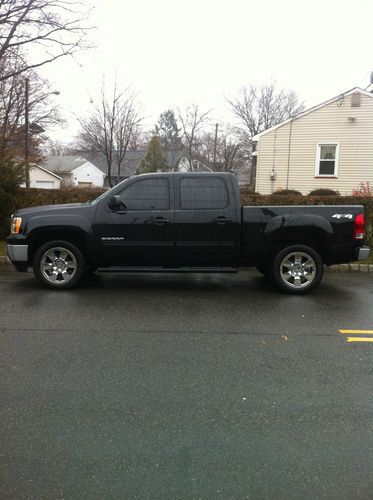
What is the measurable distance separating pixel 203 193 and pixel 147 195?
91 cm

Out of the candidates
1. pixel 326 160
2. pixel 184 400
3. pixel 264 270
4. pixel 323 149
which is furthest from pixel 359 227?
pixel 323 149

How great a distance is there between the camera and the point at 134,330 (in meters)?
5.24

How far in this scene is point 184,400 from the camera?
349cm

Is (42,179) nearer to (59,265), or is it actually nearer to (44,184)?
(44,184)

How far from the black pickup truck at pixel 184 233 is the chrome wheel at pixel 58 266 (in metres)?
0.02

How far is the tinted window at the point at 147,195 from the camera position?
7.15 metres

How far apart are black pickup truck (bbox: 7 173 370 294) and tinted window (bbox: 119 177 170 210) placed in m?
0.02

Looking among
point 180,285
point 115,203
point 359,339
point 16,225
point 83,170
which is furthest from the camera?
point 83,170

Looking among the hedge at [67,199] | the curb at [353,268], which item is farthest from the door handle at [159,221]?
the hedge at [67,199]

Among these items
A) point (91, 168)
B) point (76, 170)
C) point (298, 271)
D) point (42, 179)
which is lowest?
point (298, 271)

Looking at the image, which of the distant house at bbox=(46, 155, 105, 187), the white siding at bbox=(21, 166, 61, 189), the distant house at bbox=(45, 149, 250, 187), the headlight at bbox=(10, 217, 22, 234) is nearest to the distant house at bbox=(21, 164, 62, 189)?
the white siding at bbox=(21, 166, 61, 189)

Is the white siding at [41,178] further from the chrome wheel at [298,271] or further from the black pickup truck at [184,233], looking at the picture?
the chrome wheel at [298,271]

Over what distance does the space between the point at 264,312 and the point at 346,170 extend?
625 inches

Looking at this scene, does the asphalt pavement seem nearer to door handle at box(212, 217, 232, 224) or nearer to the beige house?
door handle at box(212, 217, 232, 224)
